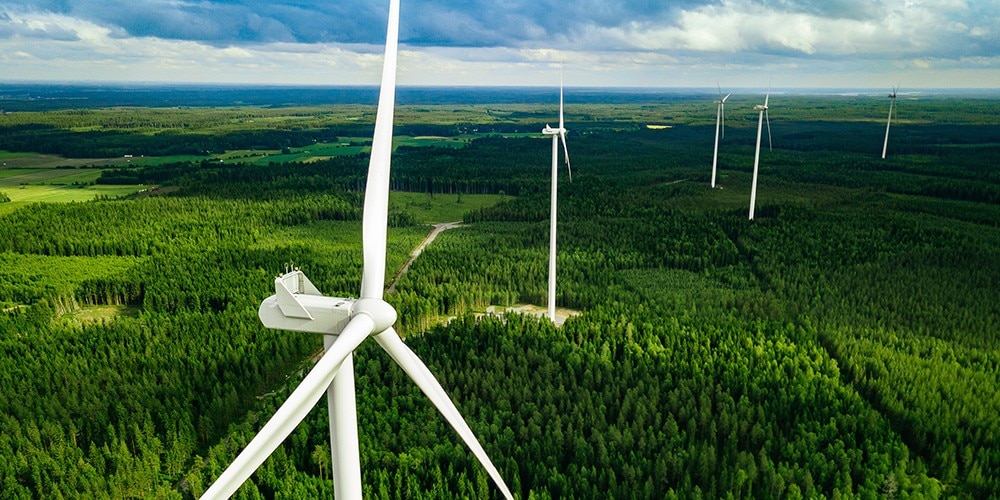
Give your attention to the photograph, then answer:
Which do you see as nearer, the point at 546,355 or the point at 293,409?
the point at 293,409

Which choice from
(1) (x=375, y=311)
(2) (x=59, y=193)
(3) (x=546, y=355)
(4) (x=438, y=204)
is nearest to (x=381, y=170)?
(1) (x=375, y=311)

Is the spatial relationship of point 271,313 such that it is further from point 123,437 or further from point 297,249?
point 297,249

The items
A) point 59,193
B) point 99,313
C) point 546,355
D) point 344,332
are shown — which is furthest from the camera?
point 59,193

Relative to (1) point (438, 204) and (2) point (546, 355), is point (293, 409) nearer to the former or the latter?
(2) point (546, 355)

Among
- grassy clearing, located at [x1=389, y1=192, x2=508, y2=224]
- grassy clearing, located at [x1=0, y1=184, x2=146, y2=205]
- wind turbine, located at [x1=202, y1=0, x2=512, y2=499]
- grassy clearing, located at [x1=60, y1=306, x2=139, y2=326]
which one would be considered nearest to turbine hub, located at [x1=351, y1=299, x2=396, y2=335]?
wind turbine, located at [x1=202, y1=0, x2=512, y2=499]

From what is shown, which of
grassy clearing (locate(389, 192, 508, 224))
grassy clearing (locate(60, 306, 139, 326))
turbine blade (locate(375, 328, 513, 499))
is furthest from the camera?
grassy clearing (locate(389, 192, 508, 224))

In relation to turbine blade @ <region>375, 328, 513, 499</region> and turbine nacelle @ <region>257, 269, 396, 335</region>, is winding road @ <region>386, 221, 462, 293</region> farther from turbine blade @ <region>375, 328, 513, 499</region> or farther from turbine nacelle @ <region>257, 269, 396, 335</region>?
turbine nacelle @ <region>257, 269, 396, 335</region>

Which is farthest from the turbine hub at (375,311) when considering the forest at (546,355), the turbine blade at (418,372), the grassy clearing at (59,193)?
the grassy clearing at (59,193)

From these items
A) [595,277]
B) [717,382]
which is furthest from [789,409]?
[595,277]

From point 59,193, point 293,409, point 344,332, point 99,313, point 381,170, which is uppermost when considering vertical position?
point 381,170
